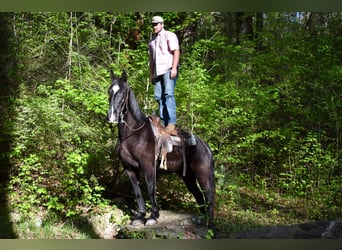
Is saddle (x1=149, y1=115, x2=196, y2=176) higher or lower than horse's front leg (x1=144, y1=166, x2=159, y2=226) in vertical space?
higher

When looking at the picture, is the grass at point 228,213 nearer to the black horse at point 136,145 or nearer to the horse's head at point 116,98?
the black horse at point 136,145

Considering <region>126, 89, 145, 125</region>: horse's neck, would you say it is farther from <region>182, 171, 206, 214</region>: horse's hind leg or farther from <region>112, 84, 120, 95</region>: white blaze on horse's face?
<region>182, 171, 206, 214</region>: horse's hind leg

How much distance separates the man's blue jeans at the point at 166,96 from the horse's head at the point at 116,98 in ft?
1.52

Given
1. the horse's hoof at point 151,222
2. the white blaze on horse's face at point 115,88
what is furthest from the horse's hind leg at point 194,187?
the white blaze on horse's face at point 115,88

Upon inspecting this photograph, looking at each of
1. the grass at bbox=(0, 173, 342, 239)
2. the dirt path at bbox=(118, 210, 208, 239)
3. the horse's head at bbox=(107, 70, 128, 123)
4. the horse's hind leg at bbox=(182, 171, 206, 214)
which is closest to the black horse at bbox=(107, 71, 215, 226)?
the horse's head at bbox=(107, 70, 128, 123)

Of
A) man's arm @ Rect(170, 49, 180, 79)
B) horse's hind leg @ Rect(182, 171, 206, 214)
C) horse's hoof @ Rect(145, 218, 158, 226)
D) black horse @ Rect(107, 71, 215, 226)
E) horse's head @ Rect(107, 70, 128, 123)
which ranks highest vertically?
man's arm @ Rect(170, 49, 180, 79)

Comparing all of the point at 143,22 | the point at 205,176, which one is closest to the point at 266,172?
the point at 205,176

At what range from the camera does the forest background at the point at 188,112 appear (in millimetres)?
4695

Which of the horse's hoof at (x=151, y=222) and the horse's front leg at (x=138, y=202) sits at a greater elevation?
the horse's front leg at (x=138, y=202)

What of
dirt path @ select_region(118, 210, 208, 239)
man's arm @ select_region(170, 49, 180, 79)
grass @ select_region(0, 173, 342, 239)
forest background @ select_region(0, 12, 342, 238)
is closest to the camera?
dirt path @ select_region(118, 210, 208, 239)

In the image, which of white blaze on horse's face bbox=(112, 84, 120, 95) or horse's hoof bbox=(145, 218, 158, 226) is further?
horse's hoof bbox=(145, 218, 158, 226)

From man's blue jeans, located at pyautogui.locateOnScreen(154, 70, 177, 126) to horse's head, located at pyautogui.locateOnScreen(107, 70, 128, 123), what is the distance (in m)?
0.46

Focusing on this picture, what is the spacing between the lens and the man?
386cm
